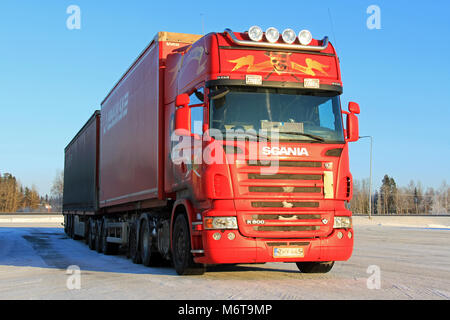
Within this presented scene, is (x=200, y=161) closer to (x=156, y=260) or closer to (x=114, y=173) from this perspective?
(x=156, y=260)

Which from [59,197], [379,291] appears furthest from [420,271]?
[59,197]

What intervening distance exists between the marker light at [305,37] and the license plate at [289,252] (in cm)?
343

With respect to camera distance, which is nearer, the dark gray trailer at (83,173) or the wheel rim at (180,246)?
the wheel rim at (180,246)

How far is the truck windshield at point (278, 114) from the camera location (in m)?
8.56

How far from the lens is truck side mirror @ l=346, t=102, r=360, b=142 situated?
30.4 feet

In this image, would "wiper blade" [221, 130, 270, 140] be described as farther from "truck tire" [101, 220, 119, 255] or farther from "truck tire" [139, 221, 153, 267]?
"truck tire" [101, 220, 119, 255]

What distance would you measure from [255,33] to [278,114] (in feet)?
4.71

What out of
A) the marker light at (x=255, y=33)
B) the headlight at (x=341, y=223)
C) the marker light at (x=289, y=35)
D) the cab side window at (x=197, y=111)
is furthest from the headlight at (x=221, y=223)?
the marker light at (x=289, y=35)

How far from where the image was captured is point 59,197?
15650 centimetres

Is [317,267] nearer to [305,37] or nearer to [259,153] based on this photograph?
[259,153]

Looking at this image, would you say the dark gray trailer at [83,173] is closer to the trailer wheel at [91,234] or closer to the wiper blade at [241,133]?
the trailer wheel at [91,234]

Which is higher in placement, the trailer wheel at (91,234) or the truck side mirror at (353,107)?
the truck side mirror at (353,107)

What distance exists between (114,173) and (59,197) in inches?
5809

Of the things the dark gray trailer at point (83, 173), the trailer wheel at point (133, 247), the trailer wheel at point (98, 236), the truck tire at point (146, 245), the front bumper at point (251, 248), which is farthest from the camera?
the dark gray trailer at point (83, 173)
